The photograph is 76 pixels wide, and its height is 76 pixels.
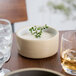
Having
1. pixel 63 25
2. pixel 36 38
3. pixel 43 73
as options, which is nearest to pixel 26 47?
pixel 36 38

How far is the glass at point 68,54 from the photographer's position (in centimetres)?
77

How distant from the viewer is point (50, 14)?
240cm

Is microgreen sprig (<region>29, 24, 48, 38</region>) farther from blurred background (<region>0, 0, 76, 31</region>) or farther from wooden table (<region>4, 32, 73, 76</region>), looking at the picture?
blurred background (<region>0, 0, 76, 31</region>)

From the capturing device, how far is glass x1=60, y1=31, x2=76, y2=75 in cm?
77

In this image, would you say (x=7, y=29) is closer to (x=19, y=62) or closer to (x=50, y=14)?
(x=19, y=62)

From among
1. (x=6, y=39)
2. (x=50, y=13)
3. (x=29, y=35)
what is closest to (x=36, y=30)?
(x=29, y=35)

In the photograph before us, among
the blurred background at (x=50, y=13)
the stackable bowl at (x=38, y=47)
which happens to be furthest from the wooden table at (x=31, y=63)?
the blurred background at (x=50, y=13)

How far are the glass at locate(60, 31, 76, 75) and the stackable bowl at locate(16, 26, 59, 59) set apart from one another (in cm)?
7

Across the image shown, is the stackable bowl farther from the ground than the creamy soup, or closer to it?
closer to it

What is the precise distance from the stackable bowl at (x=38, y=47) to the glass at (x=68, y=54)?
7cm

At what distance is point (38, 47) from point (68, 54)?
4.8 inches

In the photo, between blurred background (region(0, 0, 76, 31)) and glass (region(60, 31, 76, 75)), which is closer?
glass (region(60, 31, 76, 75))

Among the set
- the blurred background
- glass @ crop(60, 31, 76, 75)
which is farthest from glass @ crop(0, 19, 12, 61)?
the blurred background

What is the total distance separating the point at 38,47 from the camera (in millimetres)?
858
